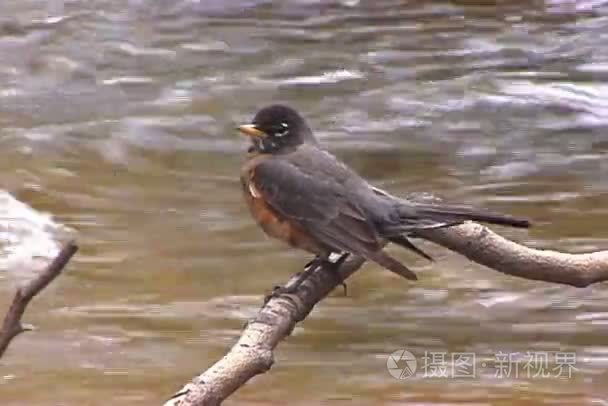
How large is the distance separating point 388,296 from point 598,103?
4154 mm

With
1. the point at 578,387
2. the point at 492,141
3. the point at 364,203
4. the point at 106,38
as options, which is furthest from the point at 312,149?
the point at 106,38

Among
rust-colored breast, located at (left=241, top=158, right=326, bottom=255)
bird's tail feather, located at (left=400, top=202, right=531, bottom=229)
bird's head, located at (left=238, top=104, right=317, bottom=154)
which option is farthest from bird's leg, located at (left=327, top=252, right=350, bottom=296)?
bird's head, located at (left=238, top=104, right=317, bottom=154)

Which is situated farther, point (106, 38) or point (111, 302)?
point (106, 38)

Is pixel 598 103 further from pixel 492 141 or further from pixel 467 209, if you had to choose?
pixel 467 209

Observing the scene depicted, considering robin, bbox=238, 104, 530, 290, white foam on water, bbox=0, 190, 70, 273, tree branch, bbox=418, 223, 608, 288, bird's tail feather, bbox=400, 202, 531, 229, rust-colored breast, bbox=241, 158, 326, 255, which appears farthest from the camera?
white foam on water, bbox=0, 190, 70, 273

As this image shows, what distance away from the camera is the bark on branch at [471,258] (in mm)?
2521

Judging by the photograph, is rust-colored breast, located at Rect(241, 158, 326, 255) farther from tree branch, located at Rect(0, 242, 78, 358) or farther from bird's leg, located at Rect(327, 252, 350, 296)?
tree branch, located at Rect(0, 242, 78, 358)

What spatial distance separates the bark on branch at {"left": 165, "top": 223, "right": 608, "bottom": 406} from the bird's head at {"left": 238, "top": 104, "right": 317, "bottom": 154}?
2.27 ft

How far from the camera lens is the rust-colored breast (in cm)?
389

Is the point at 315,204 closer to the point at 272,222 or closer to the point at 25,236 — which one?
the point at 272,222

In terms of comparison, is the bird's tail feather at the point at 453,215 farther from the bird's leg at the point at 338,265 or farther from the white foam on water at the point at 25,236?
the white foam on water at the point at 25,236

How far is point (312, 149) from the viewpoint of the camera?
4.20 meters

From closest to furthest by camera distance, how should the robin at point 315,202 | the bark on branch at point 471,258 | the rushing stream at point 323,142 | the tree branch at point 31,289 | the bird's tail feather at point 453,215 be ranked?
the tree branch at point 31,289, the bark on branch at point 471,258, the bird's tail feather at point 453,215, the robin at point 315,202, the rushing stream at point 323,142

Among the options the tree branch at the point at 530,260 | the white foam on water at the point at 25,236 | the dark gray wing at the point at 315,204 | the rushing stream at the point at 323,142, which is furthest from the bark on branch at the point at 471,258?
the white foam on water at the point at 25,236
